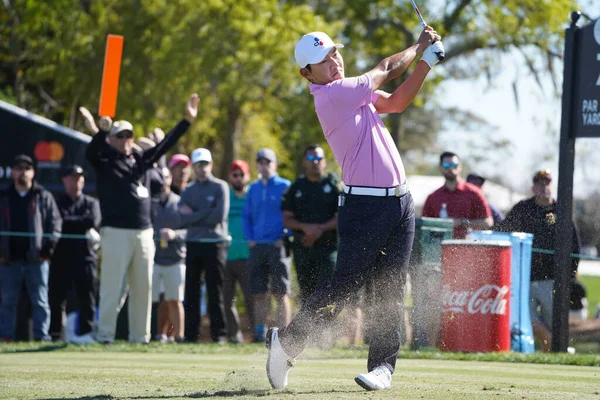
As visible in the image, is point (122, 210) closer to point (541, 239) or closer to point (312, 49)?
point (541, 239)

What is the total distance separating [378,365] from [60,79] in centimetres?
1917

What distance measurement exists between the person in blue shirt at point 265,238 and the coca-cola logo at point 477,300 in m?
2.06

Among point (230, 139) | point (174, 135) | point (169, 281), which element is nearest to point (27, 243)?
point (169, 281)

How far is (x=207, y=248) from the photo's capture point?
1371 cm

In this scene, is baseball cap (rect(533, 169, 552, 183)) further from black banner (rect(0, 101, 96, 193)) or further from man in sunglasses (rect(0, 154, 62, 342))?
black banner (rect(0, 101, 96, 193))

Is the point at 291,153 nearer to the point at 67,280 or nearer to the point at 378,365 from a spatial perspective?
the point at 67,280

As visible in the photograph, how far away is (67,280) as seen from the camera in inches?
564

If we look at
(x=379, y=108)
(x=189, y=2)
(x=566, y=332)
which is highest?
(x=189, y=2)

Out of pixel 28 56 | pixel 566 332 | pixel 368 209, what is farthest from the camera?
pixel 28 56

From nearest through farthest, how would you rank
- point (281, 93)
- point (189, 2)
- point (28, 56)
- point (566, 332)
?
point (566, 332) < point (189, 2) < point (28, 56) < point (281, 93)

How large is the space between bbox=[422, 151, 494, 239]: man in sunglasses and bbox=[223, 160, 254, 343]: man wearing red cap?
8.18 ft

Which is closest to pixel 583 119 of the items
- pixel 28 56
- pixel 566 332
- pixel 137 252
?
pixel 566 332

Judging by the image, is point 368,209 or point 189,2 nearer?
point 368,209

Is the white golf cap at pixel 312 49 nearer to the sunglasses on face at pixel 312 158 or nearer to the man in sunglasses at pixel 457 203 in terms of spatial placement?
the man in sunglasses at pixel 457 203
